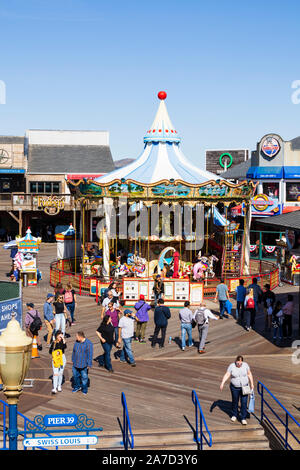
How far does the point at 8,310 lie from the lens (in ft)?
48.5

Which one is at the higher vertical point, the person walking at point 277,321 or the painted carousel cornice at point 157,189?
the painted carousel cornice at point 157,189

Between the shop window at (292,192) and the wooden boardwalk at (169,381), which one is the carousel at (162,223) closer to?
the wooden boardwalk at (169,381)

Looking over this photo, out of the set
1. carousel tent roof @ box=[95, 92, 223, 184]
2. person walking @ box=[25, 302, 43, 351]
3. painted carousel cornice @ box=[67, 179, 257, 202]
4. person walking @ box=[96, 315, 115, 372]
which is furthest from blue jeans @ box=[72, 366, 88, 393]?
carousel tent roof @ box=[95, 92, 223, 184]

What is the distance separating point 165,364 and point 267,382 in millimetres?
2633

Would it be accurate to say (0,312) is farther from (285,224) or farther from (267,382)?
(285,224)

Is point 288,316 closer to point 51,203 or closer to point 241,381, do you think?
point 241,381

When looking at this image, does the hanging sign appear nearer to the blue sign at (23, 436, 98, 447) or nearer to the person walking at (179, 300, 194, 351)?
the person walking at (179, 300, 194, 351)

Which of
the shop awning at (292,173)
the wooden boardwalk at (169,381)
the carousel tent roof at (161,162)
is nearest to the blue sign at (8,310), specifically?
the wooden boardwalk at (169,381)

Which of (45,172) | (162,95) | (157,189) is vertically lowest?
(157,189)

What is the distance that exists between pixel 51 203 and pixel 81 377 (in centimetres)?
3485

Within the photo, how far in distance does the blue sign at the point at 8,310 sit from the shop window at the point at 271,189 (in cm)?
2556

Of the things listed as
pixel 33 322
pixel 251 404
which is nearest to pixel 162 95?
pixel 33 322

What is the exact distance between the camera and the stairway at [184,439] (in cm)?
1091
